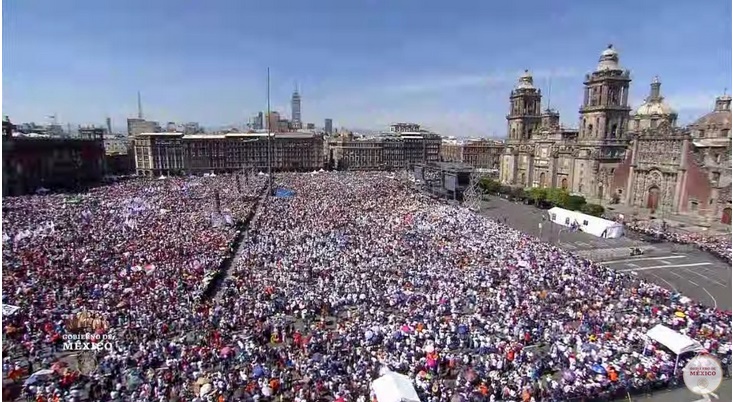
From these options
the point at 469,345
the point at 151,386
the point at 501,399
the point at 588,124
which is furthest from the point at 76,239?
the point at 588,124

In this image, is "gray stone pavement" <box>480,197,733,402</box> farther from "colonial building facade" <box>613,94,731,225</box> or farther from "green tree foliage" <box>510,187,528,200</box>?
"green tree foliage" <box>510,187,528,200</box>

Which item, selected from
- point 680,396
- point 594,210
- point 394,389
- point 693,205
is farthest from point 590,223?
point 394,389

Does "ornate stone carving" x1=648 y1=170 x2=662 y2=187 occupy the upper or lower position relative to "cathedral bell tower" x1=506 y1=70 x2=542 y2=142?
lower

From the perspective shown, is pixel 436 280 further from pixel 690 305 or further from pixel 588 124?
pixel 588 124

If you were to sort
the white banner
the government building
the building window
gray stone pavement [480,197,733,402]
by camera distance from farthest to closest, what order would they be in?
1. the government building
2. the building window
3. gray stone pavement [480,197,733,402]
4. the white banner

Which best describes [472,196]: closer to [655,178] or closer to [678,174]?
[655,178]

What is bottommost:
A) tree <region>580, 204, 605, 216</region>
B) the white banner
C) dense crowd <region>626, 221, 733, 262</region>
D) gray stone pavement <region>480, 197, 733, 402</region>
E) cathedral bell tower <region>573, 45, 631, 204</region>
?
gray stone pavement <region>480, 197, 733, 402</region>

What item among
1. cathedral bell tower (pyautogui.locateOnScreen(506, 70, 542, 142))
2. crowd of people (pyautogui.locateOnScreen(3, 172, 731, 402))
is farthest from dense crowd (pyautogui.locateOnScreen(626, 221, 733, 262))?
cathedral bell tower (pyautogui.locateOnScreen(506, 70, 542, 142))
